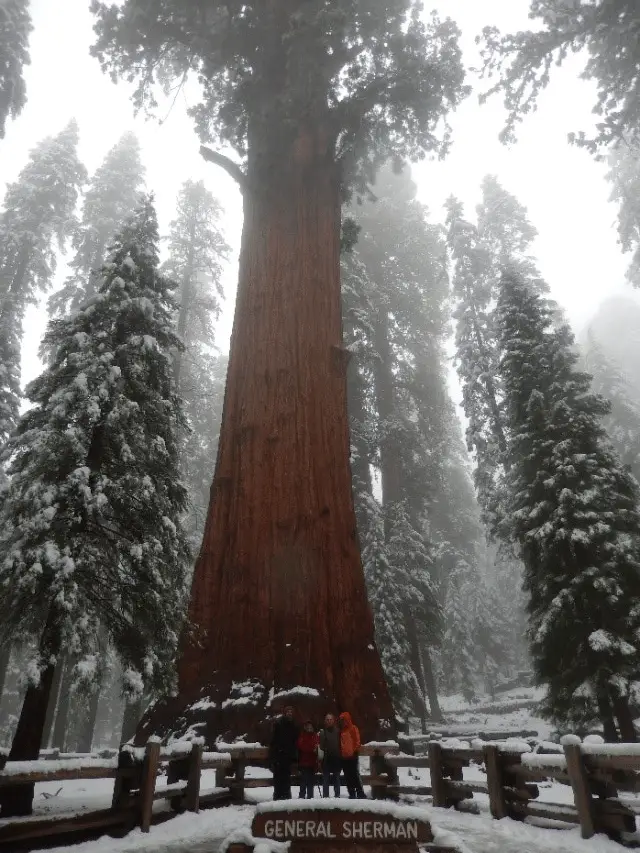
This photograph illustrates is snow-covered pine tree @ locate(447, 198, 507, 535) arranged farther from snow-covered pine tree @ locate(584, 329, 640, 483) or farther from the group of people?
the group of people

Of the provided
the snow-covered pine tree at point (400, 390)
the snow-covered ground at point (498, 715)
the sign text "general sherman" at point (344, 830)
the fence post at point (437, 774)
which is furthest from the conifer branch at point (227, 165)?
the snow-covered ground at point (498, 715)

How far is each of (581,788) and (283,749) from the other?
131 inches

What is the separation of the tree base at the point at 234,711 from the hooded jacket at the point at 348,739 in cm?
55

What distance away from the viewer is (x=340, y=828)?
3.20m

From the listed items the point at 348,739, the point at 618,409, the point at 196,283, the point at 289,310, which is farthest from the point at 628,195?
the point at 348,739

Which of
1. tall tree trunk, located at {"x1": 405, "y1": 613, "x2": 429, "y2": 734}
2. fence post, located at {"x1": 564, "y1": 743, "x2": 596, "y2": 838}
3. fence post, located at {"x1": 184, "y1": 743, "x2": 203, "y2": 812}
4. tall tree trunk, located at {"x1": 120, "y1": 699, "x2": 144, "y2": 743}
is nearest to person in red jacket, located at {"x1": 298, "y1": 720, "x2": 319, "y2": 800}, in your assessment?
fence post, located at {"x1": 184, "y1": 743, "x2": 203, "y2": 812}

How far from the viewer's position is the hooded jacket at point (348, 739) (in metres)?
6.94

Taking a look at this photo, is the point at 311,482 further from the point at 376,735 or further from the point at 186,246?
the point at 186,246

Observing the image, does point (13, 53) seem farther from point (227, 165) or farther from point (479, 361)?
point (479, 361)

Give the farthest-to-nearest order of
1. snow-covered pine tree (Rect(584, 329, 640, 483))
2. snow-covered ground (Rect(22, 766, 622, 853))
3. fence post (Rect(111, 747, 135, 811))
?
snow-covered pine tree (Rect(584, 329, 640, 483)), fence post (Rect(111, 747, 135, 811)), snow-covered ground (Rect(22, 766, 622, 853))

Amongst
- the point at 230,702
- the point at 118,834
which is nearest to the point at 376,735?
the point at 230,702

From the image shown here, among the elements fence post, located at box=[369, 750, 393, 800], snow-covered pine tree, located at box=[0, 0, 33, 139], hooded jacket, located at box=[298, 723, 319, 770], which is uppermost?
snow-covered pine tree, located at box=[0, 0, 33, 139]

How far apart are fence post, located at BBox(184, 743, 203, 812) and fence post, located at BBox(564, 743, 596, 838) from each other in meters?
4.08

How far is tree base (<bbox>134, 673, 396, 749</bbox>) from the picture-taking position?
7.46 metres
